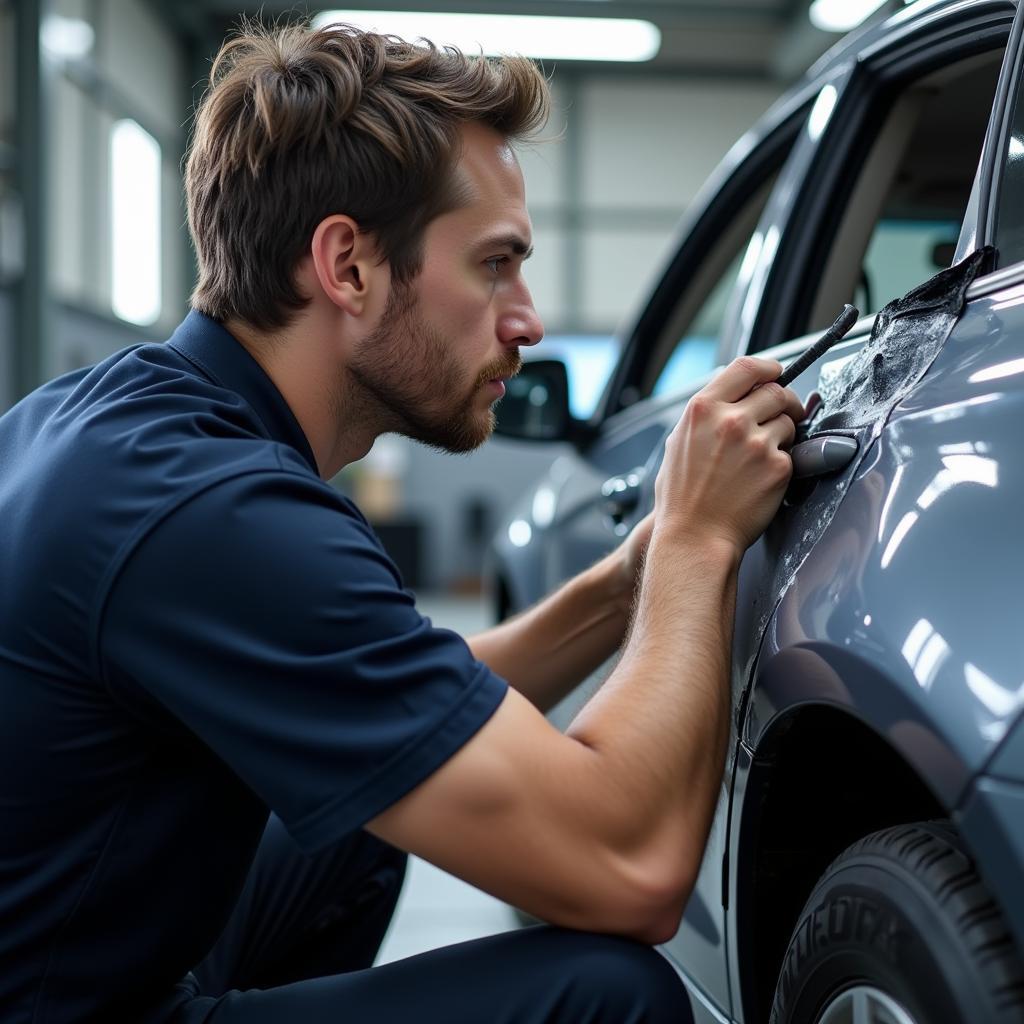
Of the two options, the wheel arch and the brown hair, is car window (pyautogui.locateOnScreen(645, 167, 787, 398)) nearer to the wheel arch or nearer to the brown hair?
the brown hair

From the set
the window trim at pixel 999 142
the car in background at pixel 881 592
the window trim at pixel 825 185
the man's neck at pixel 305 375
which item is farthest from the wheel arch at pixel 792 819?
the window trim at pixel 825 185

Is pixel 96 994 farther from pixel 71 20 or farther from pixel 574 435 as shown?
pixel 71 20

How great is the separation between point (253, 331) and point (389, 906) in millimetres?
900

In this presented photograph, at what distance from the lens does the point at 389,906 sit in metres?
1.77

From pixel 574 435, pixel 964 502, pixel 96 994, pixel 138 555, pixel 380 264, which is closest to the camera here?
pixel 964 502

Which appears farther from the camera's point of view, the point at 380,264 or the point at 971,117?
the point at 971,117

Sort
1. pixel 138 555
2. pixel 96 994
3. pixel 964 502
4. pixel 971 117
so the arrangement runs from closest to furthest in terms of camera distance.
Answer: pixel 964 502 → pixel 138 555 → pixel 96 994 → pixel 971 117

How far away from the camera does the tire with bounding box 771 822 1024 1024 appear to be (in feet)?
2.53

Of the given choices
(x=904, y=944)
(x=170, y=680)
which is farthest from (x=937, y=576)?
(x=170, y=680)

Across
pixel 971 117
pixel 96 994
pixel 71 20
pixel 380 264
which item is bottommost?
pixel 96 994

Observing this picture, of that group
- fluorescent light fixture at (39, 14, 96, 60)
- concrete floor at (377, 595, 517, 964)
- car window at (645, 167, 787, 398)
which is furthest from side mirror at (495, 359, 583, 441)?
fluorescent light fixture at (39, 14, 96, 60)

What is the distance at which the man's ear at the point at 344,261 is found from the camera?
4.09 feet

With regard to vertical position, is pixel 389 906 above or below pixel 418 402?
below

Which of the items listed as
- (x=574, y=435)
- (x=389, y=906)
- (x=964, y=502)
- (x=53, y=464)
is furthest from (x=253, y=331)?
(x=574, y=435)
